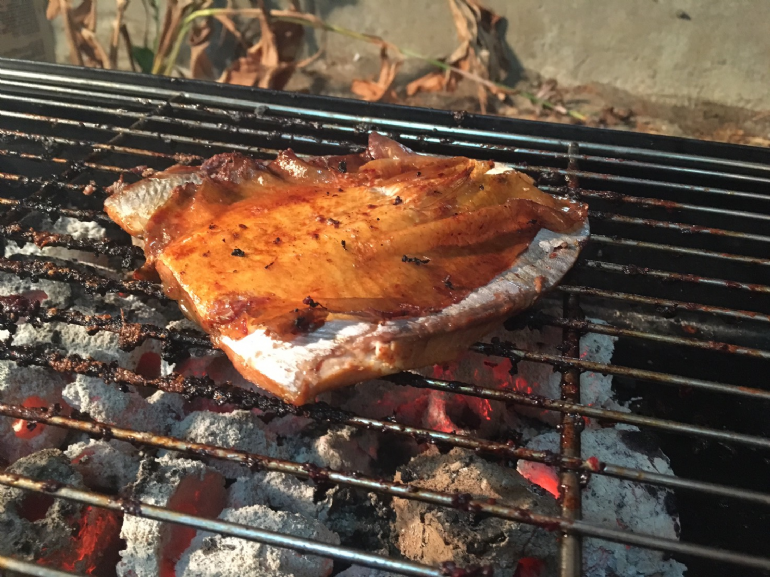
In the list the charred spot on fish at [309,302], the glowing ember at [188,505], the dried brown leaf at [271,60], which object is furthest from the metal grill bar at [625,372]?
the dried brown leaf at [271,60]

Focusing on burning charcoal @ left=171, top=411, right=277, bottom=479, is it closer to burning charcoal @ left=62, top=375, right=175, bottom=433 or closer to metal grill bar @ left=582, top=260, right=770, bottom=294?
burning charcoal @ left=62, top=375, right=175, bottom=433

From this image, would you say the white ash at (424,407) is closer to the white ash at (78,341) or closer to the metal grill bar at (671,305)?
the metal grill bar at (671,305)

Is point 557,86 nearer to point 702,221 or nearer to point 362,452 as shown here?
point 702,221

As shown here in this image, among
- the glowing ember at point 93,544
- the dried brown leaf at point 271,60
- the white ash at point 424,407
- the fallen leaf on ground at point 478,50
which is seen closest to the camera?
the glowing ember at point 93,544

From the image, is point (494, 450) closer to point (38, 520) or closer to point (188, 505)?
point (188, 505)

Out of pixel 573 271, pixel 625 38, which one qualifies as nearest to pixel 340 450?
pixel 573 271

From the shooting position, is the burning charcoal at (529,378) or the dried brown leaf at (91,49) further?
the dried brown leaf at (91,49)
